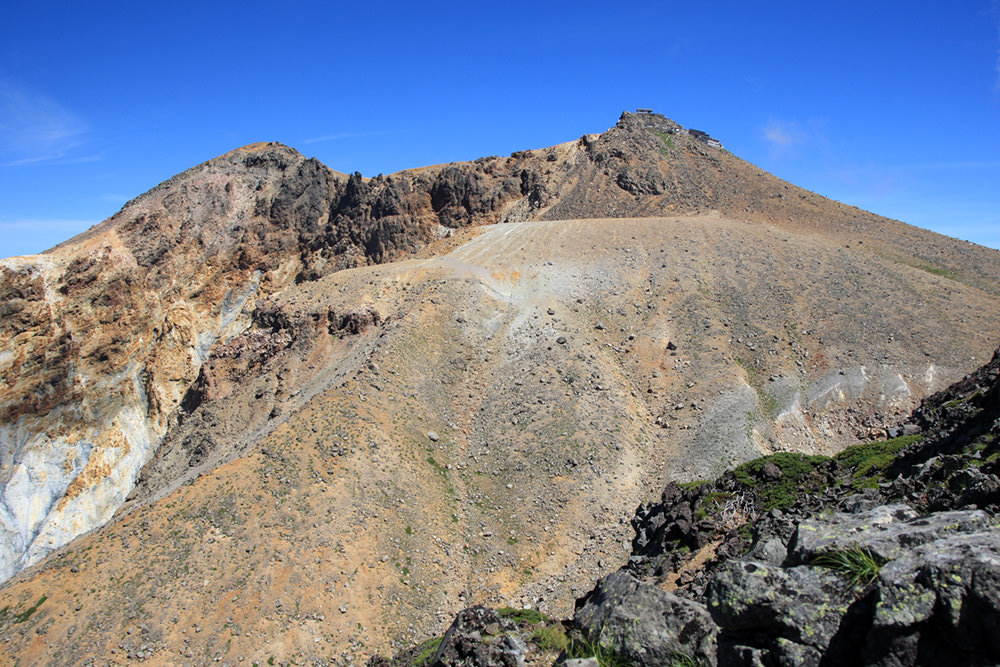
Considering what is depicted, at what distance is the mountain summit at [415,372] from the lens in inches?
1063

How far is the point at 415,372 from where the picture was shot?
3884 cm

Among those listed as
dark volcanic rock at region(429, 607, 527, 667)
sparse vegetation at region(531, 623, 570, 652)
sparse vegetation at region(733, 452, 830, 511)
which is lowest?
dark volcanic rock at region(429, 607, 527, 667)

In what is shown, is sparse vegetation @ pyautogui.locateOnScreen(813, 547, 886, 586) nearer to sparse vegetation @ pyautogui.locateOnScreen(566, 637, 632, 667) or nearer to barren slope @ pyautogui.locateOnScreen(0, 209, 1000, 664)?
sparse vegetation @ pyautogui.locateOnScreen(566, 637, 632, 667)

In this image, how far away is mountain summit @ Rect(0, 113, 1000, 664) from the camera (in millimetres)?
27000

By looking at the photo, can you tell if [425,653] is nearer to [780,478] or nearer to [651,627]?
[651,627]

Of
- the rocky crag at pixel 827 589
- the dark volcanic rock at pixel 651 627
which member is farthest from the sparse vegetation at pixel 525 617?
the dark volcanic rock at pixel 651 627

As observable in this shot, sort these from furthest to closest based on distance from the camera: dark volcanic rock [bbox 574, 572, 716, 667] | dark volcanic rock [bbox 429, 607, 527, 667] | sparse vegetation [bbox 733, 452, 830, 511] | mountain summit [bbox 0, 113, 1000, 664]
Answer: mountain summit [bbox 0, 113, 1000, 664] → sparse vegetation [bbox 733, 452, 830, 511] → dark volcanic rock [bbox 429, 607, 527, 667] → dark volcanic rock [bbox 574, 572, 716, 667]

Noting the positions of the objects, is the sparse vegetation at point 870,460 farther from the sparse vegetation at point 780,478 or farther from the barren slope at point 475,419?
the barren slope at point 475,419

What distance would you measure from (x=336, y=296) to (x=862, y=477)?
39.5 m

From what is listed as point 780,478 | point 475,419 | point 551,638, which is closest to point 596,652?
point 551,638

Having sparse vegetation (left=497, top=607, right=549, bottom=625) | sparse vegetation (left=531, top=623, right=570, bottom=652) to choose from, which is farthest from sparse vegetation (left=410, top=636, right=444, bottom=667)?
sparse vegetation (left=531, top=623, right=570, bottom=652)

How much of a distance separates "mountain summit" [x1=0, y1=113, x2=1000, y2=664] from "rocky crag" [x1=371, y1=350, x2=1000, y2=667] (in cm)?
885

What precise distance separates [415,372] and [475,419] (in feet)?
16.5

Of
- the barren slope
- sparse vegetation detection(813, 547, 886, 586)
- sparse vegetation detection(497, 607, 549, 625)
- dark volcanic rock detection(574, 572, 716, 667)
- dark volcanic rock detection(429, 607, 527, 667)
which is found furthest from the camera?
the barren slope
